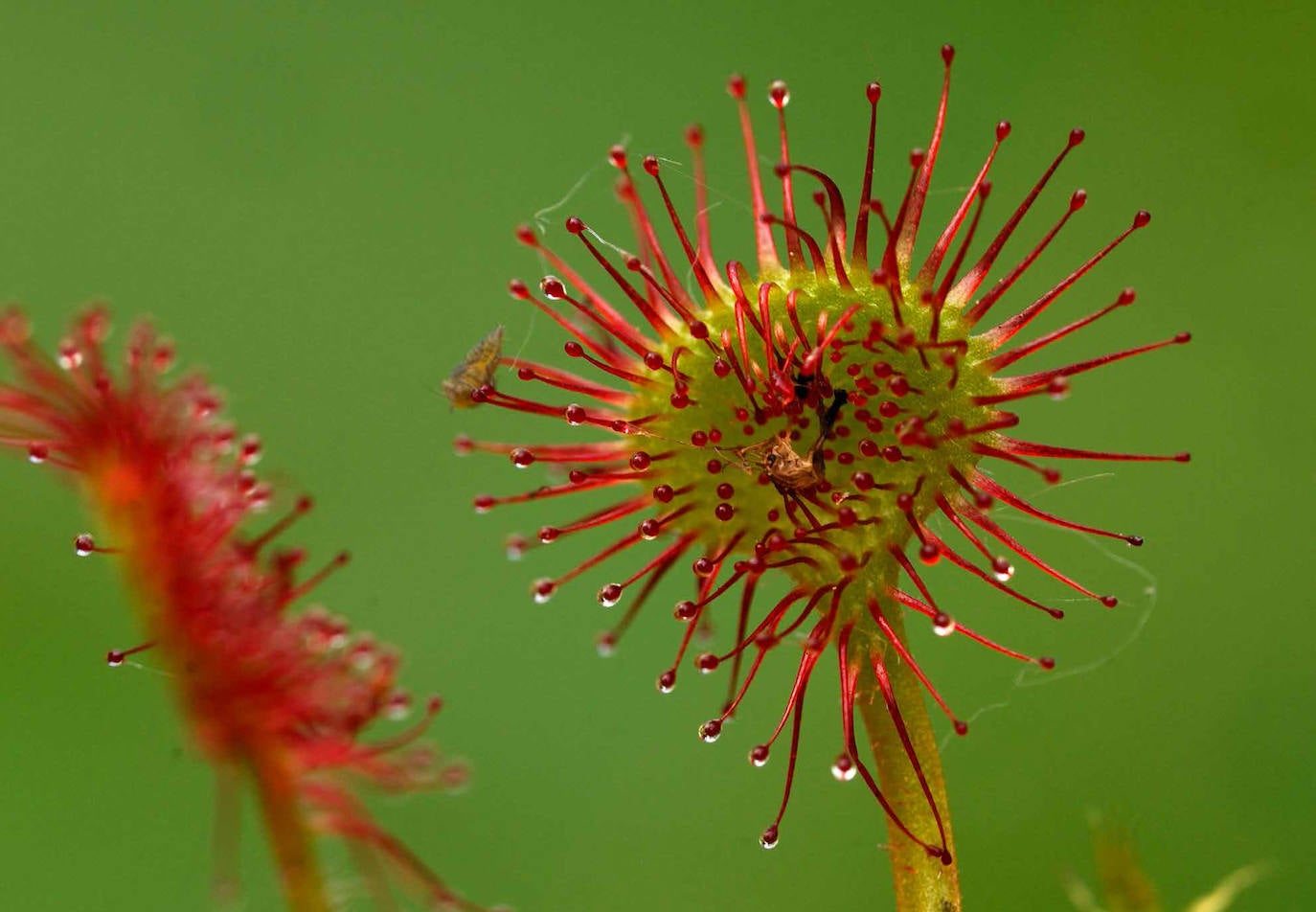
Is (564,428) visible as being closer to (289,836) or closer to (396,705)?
(396,705)

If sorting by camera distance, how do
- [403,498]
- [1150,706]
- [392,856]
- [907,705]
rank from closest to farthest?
[907,705] < [392,856] < [1150,706] < [403,498]

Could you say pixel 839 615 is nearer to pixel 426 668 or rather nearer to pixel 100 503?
pixel 100 503

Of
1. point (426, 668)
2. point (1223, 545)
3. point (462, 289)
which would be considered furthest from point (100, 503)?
point (1223, 545)

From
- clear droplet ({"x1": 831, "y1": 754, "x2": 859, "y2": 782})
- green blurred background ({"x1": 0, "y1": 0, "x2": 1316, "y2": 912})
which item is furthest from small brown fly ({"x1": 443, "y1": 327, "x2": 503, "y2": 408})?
green blurred background ({"x1": 0, "y1": 0, "x2": 1316, "y2": 912})

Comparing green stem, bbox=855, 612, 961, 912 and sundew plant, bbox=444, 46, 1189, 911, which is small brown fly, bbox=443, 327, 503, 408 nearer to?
sundew plant, bbox=444, 46, 1189, 911

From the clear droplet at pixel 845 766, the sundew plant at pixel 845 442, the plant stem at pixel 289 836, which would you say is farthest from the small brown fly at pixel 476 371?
the clear droplet at pixel 845 766

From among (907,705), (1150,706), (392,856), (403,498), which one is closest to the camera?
(907,705)

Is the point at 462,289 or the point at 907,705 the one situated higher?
the point at 462,289
